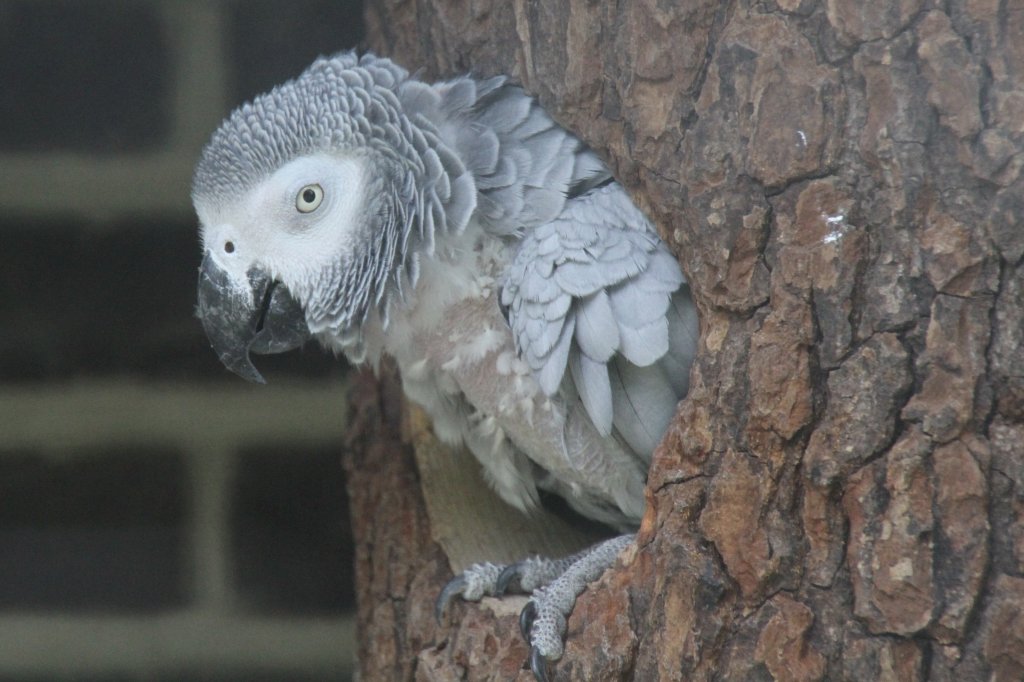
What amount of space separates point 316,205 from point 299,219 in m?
0.04

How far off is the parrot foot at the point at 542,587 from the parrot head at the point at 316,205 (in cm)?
54

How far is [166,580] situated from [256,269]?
4.31 ft

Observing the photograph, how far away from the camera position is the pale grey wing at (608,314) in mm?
1710

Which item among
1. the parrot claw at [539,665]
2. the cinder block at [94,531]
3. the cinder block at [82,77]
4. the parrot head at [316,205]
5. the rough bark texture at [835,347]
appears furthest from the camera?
the cinder block at [94,531]

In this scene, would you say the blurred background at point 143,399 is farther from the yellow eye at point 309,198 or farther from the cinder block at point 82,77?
the yellow eye at point 309,198

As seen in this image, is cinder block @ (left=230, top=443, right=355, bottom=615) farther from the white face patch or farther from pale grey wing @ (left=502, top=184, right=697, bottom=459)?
pale grey wing @ (left=502, top=184, right=697, bottom=459)

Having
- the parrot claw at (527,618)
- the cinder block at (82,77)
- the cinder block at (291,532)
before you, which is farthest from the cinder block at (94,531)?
the parrot claw at (527,618)

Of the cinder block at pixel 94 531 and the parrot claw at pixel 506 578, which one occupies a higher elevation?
the cinder block at pixel 94 531

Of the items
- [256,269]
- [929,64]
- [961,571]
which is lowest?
[961,571]

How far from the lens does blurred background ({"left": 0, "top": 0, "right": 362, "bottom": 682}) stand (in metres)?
2.68

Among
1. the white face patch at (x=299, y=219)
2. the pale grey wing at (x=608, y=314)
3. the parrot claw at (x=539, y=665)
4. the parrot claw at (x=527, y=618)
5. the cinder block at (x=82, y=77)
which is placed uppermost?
the cinder block at (x=82, y=77)

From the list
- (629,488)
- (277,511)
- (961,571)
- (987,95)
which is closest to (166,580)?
(277,511)

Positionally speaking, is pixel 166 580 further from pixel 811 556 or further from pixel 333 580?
pixel 811 556

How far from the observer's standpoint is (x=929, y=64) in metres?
1.37
